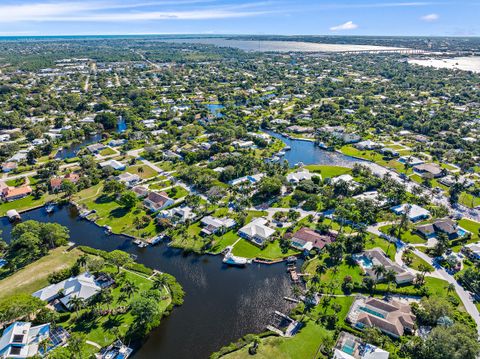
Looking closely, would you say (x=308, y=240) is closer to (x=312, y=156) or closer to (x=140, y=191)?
(x=140, y=191)

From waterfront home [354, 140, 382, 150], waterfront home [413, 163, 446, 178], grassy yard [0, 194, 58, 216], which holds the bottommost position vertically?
grassy yard [0, 194, 58, 216]

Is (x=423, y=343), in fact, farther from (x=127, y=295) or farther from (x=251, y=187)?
(x=251, y=187)

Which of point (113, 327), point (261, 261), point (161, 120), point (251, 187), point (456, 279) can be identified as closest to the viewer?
point (113, 327)

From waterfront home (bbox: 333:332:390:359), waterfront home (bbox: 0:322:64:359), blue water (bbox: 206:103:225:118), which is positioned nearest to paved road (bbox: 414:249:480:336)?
waterfront home (bbox: 333:332:390:359)

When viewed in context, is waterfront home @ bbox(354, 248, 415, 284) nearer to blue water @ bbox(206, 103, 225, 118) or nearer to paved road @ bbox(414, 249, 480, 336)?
paved road @ bbox(414, 249, 480, 336)

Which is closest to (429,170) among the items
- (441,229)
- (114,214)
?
(441,229)

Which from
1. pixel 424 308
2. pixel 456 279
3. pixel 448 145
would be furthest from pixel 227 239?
pixel 448 145

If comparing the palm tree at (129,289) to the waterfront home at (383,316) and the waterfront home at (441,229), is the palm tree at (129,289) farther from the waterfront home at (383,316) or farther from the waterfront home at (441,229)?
the waterfront home at (441,229)
